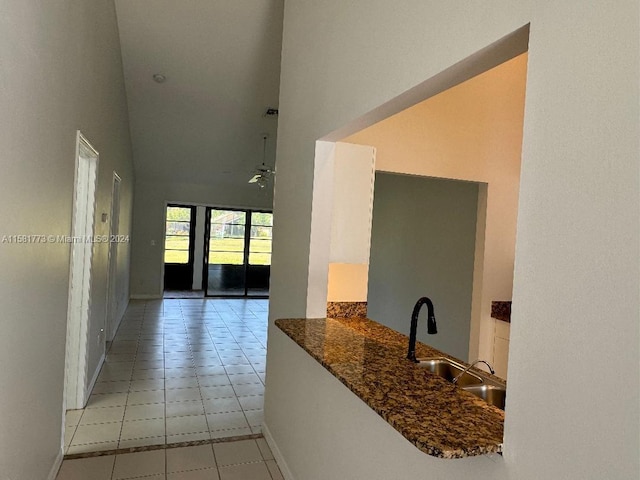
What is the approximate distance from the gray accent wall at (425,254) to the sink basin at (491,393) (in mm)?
1694

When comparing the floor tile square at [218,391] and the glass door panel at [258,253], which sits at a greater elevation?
the glass door panel at [258,253]

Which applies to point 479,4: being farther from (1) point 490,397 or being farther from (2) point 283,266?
(2) point 283,266

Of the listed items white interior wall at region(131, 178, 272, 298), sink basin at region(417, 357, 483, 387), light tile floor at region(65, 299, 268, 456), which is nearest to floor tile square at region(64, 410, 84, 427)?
light tile floor at region(65, 299, 268, 456)

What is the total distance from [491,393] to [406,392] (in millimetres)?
620

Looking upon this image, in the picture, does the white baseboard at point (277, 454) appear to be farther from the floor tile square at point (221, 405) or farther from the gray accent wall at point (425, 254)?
the gray accent wall at point (425, 254)

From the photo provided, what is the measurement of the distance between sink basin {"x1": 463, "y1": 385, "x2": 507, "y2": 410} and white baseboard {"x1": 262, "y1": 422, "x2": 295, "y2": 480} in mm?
1230

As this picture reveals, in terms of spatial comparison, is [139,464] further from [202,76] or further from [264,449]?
[202,76]

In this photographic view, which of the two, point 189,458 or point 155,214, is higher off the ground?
point 155,214

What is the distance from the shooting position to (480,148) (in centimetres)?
322

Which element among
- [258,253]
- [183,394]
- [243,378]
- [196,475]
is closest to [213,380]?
[243,378]

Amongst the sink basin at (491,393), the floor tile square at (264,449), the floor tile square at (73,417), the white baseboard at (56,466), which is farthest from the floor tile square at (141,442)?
the sink basin at (491,393)

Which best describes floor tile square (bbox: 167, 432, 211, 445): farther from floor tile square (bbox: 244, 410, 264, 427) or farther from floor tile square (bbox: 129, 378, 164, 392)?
floor tile square (bbox: 129, 378, 164, 392)

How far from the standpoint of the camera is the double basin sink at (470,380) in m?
1.95

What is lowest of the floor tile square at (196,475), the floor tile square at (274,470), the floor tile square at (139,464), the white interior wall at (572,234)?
the floor tile square at (139,464)
